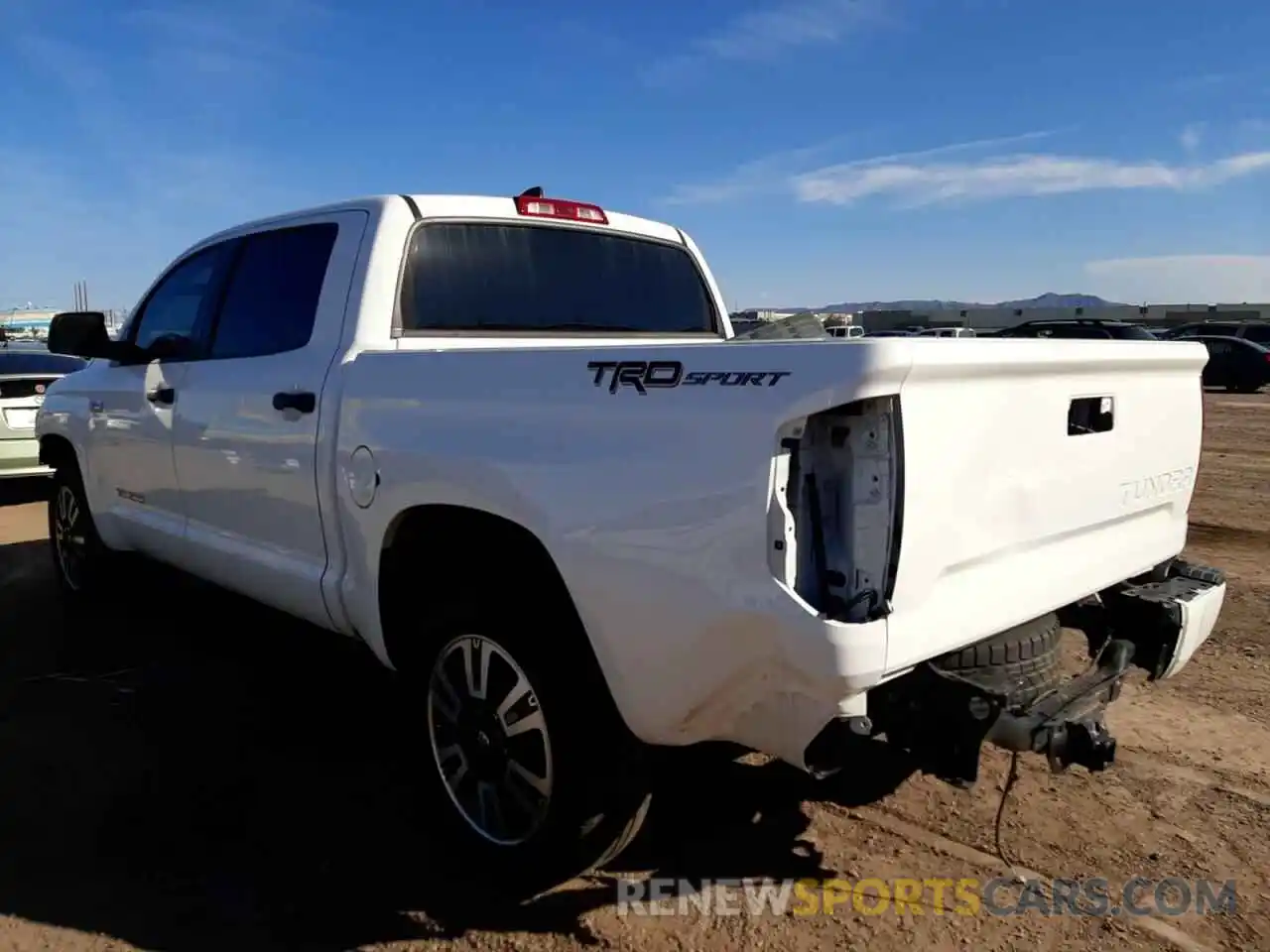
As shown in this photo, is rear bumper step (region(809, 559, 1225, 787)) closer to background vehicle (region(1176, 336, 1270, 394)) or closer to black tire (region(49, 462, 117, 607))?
black tire (region(49, 462, 117, 607))

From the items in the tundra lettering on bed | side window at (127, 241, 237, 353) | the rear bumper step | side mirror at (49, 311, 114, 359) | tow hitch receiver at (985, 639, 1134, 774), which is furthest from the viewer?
side mirror at (49, 311, 114, 359)

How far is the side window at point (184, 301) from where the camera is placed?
4555mm

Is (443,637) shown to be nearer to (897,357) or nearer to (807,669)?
(807,669)

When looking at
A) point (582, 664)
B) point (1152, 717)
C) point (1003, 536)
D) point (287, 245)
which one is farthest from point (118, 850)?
point (1152, 717)

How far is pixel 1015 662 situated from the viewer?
2.61 m

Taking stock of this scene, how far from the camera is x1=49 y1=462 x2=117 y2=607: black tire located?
19.0 feet

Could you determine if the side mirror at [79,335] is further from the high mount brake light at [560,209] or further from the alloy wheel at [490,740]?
the alloy wheel at [490,740]

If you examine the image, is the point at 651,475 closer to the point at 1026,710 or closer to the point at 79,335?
the point at 1026,710

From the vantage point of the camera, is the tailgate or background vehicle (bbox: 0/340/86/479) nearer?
the tailgate

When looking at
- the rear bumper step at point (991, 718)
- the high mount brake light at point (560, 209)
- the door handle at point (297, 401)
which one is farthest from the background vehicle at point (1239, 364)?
the door handle at point (297, 401)

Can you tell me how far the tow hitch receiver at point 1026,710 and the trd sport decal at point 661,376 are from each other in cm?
79

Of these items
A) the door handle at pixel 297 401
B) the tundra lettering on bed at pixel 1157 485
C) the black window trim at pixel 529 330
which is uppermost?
the black window trim at pixel 529 330

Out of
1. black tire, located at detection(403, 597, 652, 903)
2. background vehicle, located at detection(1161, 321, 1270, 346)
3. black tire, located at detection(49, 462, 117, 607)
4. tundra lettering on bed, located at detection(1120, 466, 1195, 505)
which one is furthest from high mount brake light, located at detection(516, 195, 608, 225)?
background vehicle, located at detection(1161, 321, 1270, 346)

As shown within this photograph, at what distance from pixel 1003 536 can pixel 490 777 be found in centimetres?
165
